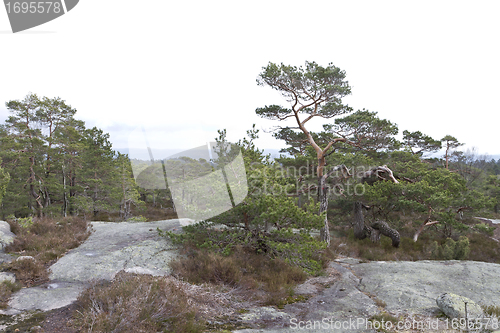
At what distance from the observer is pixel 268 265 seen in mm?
8633

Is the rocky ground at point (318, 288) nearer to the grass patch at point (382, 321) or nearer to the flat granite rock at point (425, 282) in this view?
the flat granite rock at point (425, 282)

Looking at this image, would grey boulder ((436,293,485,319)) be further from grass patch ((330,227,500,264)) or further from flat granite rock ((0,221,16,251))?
flat granite rock ((0,221,16,251))

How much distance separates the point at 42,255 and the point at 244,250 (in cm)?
654

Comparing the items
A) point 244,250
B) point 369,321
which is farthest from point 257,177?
point 369,321

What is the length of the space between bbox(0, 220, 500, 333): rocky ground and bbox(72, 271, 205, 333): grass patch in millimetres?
559

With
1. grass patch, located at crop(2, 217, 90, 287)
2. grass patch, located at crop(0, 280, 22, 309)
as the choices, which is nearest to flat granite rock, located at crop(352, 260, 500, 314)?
grass patch, located at crop(0, 280, 22, 309)

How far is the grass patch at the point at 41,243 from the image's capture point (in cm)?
666

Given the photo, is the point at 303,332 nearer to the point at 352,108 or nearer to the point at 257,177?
the point at 257,177

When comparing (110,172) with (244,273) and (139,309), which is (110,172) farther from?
(139,309)

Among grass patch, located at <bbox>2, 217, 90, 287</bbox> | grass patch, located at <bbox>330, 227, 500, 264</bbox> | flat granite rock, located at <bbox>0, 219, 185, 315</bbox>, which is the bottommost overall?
grass patch, located at <bbox>330, 227, 500, 264</bbox>

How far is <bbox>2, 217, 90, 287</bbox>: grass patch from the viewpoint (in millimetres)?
6660

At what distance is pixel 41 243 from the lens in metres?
8.55

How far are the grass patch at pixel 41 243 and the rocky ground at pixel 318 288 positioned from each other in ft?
1.24

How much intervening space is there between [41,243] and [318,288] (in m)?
9.65
